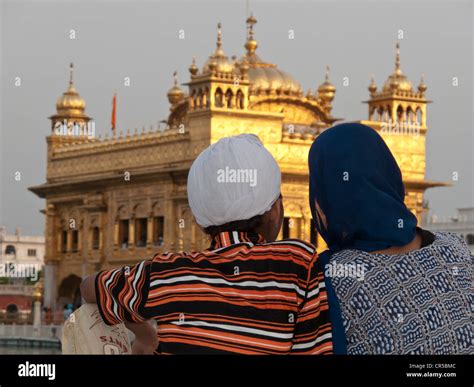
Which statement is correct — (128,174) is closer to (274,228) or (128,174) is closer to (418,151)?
(418,151)

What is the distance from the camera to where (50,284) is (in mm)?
31703

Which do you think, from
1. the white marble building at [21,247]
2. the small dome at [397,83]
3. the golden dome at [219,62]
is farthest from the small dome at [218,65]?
the white marble building at [21,247]

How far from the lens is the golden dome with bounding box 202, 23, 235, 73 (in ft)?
86.2

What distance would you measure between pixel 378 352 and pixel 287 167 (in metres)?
24.3

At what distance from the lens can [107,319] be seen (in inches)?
92.1

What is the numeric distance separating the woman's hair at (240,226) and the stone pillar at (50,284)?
29.6 metres

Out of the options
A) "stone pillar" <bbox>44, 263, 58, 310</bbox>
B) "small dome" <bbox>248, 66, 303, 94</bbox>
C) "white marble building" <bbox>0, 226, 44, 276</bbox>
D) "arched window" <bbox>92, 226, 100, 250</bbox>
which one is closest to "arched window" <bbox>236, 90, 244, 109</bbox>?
"small dome" <bbox>248, 66, 303, 94</bbox>

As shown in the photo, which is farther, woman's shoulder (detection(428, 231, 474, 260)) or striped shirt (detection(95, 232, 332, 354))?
woman's shoulder (detection(428, 231, 474, 260))

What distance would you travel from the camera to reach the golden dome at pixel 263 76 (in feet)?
95.5

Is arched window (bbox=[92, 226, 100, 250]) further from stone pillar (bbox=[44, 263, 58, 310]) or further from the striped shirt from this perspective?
the striped shirt

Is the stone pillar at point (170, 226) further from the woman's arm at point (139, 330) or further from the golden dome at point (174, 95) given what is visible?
the woman's arm at point (139, 330)
